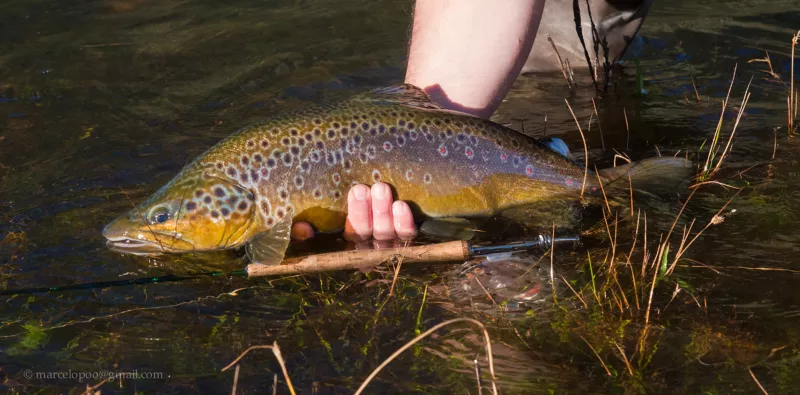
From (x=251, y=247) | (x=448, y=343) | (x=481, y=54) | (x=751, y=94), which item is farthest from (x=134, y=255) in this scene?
(x=751, y=94)

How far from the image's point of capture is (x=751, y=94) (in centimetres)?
562

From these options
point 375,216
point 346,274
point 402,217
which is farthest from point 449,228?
point 346,274

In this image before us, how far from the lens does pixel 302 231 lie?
3.91 m

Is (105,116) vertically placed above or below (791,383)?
above

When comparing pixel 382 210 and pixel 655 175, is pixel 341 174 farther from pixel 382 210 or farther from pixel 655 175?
pixel 655 175

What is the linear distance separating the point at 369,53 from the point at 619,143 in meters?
2.53

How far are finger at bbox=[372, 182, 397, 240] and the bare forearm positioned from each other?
74 cm

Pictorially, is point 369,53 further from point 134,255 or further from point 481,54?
point 134,255

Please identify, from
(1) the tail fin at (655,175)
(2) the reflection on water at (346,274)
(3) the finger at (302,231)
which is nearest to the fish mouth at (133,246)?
(2) the reflection on water at (346,274)

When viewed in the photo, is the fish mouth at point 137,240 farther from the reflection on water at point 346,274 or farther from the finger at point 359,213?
the finger at point 359,213

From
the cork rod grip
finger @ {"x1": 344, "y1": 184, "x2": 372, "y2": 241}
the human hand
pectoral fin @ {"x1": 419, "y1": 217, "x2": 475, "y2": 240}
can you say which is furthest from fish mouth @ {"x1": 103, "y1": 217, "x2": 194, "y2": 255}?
pectoral fin @ {"x1": 419, "y1": 217, "x2": 475, "y2": 240}

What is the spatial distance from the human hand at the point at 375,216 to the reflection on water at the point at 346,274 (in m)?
0.30

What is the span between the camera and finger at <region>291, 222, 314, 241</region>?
388cm

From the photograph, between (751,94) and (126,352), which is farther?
(751,94)
